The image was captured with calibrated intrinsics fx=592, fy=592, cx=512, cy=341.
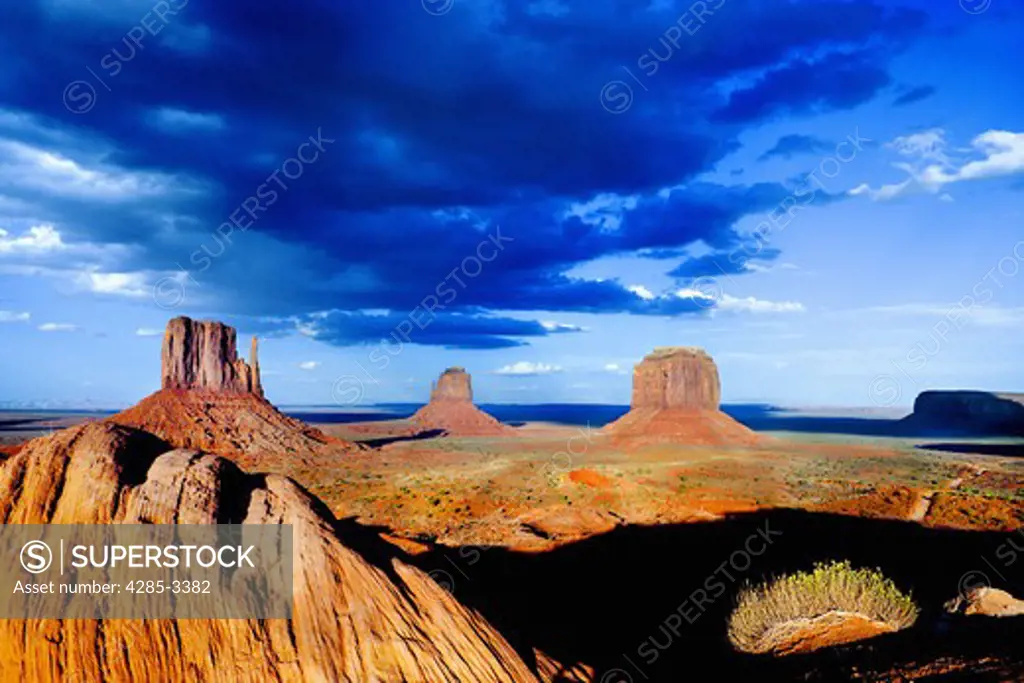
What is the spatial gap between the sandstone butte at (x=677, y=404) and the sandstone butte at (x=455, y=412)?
36837 mm

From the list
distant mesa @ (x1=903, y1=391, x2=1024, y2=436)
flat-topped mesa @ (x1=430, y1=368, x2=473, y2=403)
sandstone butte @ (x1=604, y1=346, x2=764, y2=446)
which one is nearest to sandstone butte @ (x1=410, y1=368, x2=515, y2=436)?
flat-topped mesa @ (x1=430, y1=368, x2=473, y2=403)

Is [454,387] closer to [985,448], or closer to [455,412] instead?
[455,412]

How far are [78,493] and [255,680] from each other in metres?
4.33

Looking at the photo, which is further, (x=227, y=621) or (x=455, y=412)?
(x=455, y=412)

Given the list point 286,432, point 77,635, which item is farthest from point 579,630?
point 286,432

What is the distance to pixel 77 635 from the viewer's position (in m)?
8.51

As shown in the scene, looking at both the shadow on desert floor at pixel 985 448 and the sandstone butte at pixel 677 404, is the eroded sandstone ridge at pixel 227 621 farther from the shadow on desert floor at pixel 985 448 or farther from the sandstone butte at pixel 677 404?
the shadow on desert floor at pixel 985 448

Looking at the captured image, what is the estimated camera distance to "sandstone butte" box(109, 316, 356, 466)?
232ft

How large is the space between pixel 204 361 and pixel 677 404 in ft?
250

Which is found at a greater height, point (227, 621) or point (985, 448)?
point (227, 621)

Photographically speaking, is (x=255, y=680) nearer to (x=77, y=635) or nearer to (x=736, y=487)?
(x=77, y=635)

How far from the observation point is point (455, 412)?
144 meters

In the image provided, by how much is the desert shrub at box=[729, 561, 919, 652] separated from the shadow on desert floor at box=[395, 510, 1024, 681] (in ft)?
2.13

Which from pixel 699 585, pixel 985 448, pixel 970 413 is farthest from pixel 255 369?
pixel 970 413
